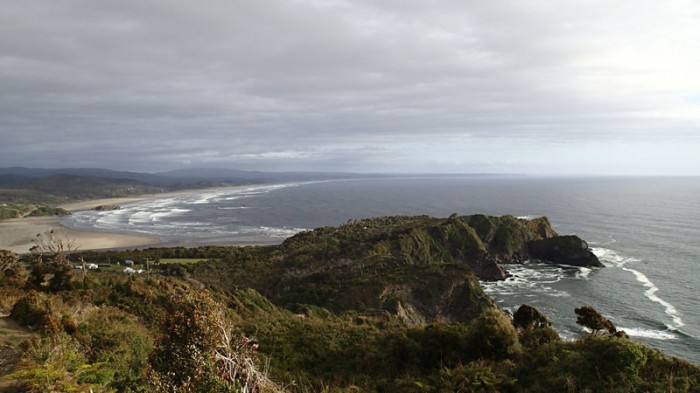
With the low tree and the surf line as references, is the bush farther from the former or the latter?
the surf line

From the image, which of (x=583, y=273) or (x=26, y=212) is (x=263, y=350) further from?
(x=26, y=212)

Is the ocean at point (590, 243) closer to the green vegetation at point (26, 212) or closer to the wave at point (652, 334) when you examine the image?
the wave at point (652, 334)

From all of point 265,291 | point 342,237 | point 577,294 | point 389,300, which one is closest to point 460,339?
point 389,300

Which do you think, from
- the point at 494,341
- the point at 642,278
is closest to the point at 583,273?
the point at 642,278

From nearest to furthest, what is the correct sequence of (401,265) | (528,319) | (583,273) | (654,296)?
(528,319)
(654,296)
(401,265)
(583,273)

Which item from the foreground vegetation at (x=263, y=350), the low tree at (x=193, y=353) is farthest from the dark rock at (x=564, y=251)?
the low tree at (x=193, y=353)

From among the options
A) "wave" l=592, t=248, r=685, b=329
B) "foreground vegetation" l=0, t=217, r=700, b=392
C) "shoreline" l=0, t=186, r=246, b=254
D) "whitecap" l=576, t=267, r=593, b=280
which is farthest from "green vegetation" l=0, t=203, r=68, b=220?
"wave" l=592, t=248, r=685, b=329
